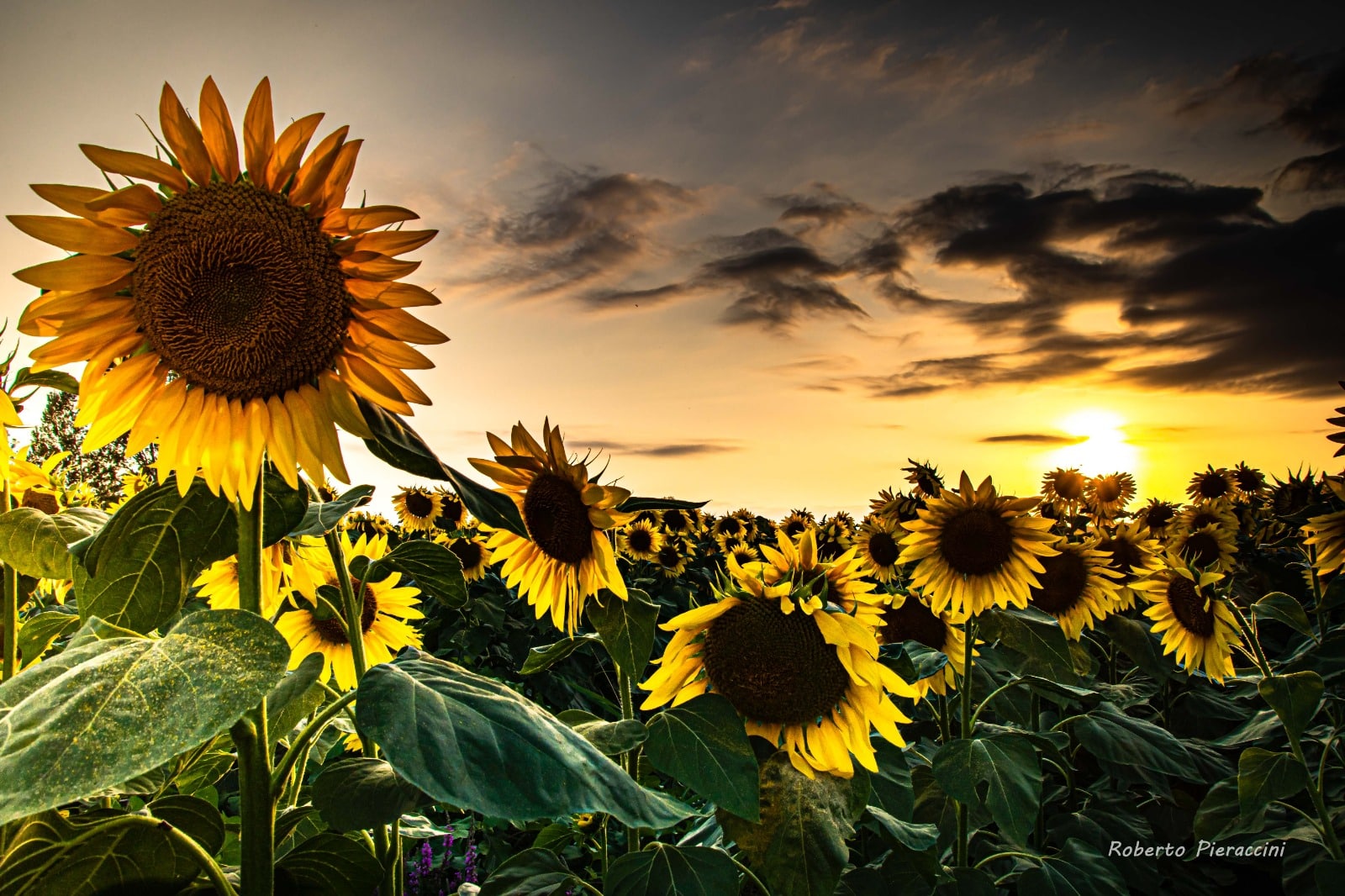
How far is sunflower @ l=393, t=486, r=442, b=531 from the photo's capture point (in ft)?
28.1

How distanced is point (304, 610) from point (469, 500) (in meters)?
1.73

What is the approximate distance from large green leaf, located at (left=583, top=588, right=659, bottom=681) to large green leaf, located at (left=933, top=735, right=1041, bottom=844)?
960 millimetres

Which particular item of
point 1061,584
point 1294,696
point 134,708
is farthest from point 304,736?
point 1061,584

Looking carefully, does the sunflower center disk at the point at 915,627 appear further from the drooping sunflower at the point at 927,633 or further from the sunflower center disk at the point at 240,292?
the sunflower center disk at the point at 240,292

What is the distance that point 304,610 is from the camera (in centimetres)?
251

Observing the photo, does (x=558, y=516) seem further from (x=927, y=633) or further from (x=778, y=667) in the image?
(x=927, y=633)

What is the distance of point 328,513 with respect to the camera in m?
1.33

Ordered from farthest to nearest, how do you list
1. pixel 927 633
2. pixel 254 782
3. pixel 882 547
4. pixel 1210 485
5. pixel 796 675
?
pixel 1210 485, pixel 882 547, pixel 927 633, pixel 796 675, pixel 254 782

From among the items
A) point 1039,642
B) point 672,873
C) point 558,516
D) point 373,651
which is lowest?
point 672,873

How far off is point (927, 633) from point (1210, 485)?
6593 millimetres

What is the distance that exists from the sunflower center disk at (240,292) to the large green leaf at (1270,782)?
9.28 ft

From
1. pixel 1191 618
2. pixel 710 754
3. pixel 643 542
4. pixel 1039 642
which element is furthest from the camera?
pixel 643 542

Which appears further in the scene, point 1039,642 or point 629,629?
point 1039,642

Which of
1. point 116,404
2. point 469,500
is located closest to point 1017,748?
point 469,500
